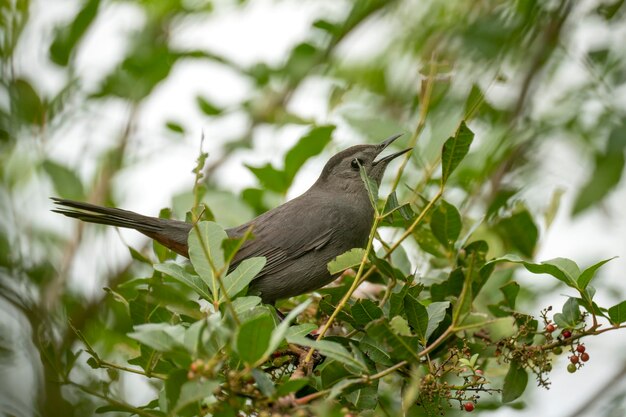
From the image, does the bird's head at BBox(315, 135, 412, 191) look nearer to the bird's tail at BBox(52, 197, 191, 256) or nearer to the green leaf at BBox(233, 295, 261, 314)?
the bird's tail at BBox(52, 197, 191, 256)

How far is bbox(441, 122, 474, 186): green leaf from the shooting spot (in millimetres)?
2806

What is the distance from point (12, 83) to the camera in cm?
440

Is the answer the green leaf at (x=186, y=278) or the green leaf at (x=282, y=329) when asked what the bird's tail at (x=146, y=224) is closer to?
the green leaf at (x=186, y=278)

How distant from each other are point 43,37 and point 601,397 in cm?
367

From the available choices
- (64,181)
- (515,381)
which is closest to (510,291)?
(515,381)

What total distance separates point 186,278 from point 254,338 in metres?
0.67

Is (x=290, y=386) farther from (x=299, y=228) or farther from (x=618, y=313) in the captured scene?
(x=299, y=228)

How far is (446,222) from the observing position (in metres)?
3.40

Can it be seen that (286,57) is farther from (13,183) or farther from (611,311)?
(611,311)

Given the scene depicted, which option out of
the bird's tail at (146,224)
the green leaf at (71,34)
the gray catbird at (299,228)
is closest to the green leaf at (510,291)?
the gray catbird at (299,228)

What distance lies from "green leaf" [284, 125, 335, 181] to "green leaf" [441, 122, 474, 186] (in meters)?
1.31

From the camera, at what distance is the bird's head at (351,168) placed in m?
5.00

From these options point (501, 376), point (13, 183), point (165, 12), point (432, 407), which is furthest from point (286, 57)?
point (432, 407)

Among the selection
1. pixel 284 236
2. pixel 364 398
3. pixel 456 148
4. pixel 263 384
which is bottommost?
pixel 364 398
